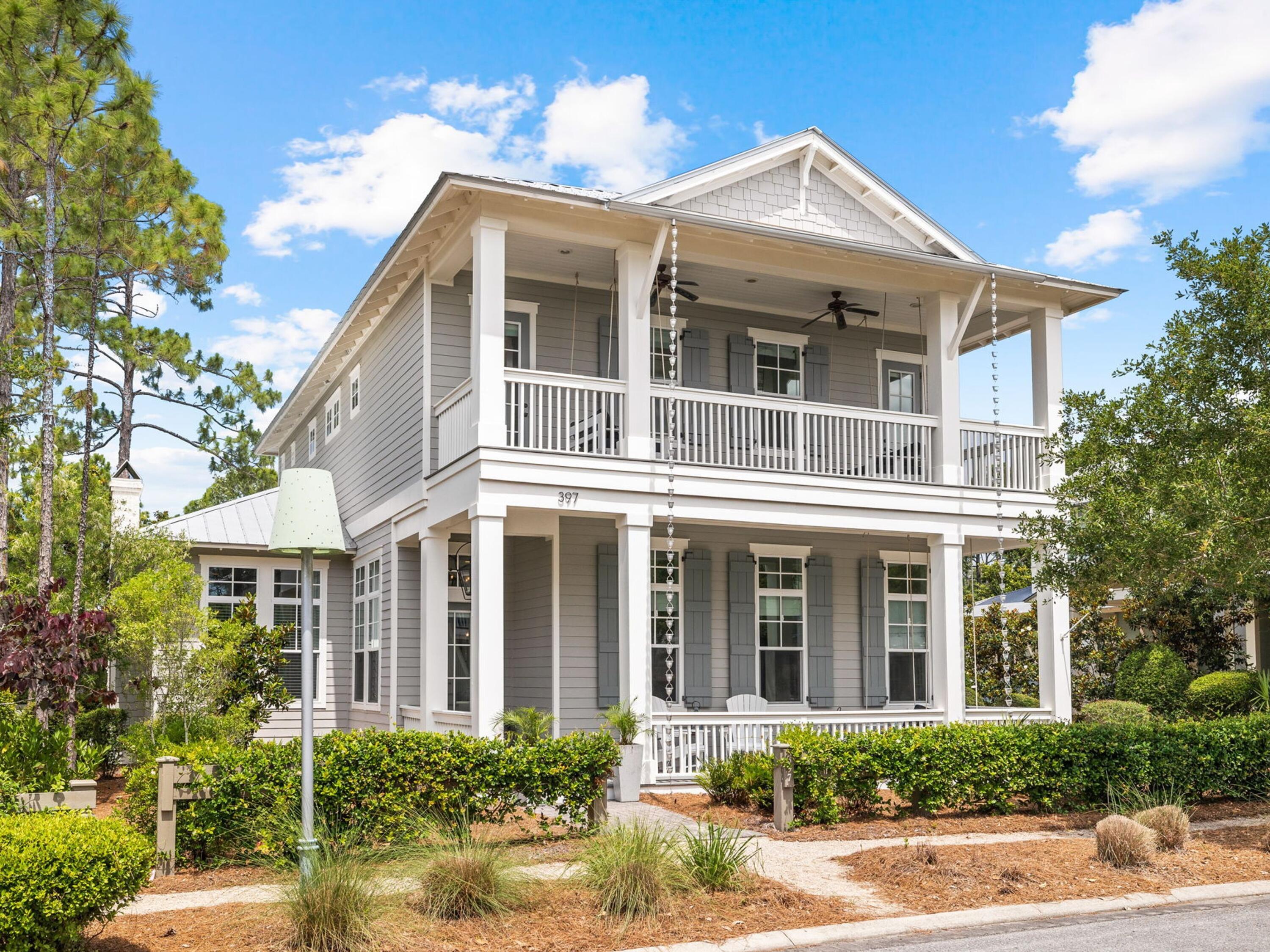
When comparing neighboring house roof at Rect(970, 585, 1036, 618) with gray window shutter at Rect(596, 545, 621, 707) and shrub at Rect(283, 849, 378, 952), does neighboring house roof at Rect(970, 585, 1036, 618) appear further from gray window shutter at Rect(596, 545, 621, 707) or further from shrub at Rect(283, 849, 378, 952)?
shrub at Rect(283, 849, 378, 952)

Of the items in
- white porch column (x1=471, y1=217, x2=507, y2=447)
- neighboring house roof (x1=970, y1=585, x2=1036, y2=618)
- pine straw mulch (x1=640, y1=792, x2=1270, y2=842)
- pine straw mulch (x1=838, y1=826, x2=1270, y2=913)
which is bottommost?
pine straw mulch (x1=640, y1=792, x2=1270, y2=842)

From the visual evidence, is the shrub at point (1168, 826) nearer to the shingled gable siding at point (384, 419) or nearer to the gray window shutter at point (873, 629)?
the gray window shutter at point (873, 629)

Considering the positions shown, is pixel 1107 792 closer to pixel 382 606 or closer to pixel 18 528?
pixel 382 606

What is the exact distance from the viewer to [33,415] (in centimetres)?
1318

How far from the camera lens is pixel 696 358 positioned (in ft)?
52.0

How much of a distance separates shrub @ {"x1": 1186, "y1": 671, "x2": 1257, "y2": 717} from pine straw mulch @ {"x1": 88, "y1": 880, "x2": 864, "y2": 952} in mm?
12839

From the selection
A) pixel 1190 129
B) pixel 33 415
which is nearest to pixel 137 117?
pixel 33 415

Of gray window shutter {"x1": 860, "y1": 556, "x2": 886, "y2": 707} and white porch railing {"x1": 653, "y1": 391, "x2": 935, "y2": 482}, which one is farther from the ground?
white porch railing {"x1": 653, "y1": 391, "x2": 935, "y2": 482}

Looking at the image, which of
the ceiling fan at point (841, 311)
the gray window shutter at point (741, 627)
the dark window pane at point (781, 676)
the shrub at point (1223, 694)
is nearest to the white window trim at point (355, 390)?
the gray window shutter at point (741, 627)

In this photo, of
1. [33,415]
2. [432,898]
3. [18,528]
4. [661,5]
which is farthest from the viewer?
Result: [18,528]

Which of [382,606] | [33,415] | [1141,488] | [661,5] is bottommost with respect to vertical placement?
[382,606]

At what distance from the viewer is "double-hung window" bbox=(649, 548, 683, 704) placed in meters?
14.8

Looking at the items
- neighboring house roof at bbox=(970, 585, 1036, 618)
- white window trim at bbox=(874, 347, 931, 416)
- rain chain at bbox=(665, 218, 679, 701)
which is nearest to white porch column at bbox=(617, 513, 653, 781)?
rain chain at bbox=(665, 218, 679, 701)

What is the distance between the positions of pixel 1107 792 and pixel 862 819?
2.68m
